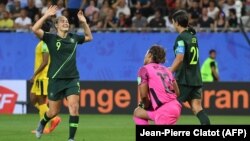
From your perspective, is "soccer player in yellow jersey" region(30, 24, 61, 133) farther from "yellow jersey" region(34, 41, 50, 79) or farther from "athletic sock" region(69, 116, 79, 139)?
"athletic sock" region(69, 116, 79, 139)

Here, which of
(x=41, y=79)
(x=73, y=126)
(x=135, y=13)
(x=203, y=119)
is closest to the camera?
(x=73, y=126)

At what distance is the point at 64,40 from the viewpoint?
14.7m

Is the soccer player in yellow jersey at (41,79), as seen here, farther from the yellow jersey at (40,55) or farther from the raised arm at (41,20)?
the raised arm at (41,20)

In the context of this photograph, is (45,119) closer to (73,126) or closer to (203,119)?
(73,126)

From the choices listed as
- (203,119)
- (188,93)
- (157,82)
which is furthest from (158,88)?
(188,93)

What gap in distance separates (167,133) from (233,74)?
1764 centimetres

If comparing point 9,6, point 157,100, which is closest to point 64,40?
point 157,100

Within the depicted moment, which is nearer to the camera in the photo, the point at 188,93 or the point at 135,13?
the point at 188,93

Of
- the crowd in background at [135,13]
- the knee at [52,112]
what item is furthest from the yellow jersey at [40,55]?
the crowd in background at [135,13]

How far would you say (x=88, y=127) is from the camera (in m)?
18.7

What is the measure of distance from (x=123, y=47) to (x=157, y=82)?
612 inches

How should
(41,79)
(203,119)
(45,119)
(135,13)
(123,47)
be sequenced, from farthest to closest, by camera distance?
(135,13), (123,47), (41,79), (45,119), (203,119)

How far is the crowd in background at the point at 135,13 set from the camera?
2669 cm
